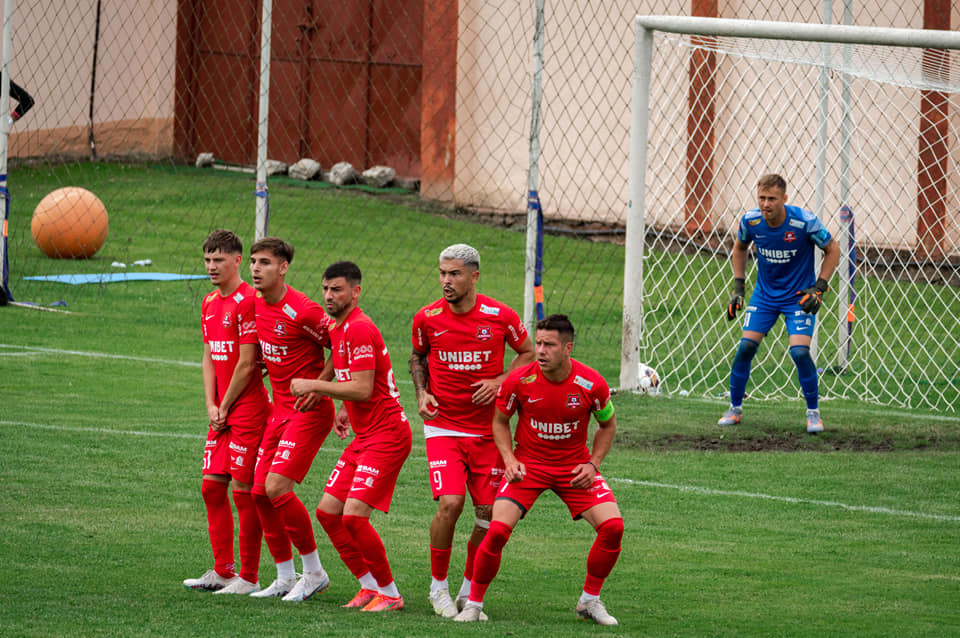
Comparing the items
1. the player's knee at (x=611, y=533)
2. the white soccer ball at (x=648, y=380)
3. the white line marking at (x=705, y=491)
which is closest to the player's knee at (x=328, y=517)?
the player's knee at (x=611, y=533)

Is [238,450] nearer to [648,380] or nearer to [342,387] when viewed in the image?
[342,387]

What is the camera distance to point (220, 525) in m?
6.52

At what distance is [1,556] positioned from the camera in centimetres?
651

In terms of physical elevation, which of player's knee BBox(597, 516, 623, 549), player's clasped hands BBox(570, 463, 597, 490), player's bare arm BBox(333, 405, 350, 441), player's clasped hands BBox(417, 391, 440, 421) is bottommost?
player's knee BBox(597, 516, 623, 549)

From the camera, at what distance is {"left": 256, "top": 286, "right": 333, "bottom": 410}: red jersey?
6516 millimetres

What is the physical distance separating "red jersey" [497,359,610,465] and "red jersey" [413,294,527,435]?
31 centimetres

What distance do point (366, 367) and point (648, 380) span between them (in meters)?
6.38

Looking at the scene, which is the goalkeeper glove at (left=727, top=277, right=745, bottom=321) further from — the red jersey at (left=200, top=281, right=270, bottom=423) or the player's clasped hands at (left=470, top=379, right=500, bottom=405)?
the red jersey at (left=200, top=281, right=270, bottom=423)

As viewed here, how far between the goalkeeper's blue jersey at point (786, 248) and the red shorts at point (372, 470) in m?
5.24

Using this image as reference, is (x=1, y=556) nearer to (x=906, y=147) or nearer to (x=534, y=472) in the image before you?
(x=534, y=472)

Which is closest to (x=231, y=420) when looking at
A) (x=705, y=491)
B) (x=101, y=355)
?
(x=705, y=491)

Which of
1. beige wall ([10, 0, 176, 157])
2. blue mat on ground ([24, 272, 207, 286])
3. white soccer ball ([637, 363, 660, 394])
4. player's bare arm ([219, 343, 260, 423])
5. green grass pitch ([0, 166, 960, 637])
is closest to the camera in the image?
green grass pitch ([0, 166, 960, 637])

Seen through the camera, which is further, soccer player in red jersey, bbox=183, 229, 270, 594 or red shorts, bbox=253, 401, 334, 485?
soccer player in red jersey, bbox=183, 229, 270, 594

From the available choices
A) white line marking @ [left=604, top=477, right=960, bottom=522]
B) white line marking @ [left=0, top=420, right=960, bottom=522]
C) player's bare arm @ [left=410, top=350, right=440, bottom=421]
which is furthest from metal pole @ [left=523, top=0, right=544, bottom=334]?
player's bare arm @ [left=410, top=350, right=440, bottom=421]
